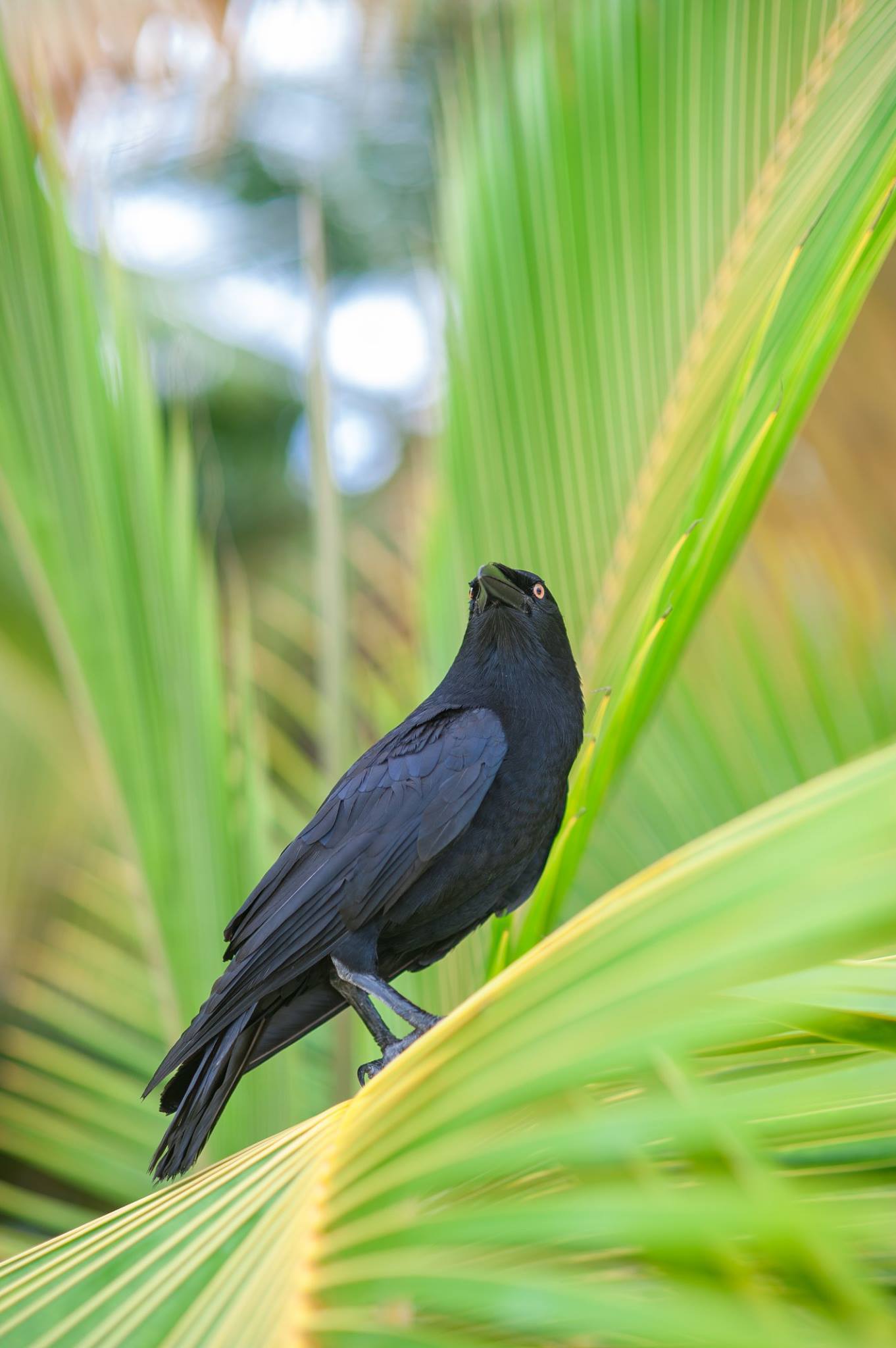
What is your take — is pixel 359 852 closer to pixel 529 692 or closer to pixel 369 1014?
pixel 369 1014

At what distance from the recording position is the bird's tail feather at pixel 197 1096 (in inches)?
53.8

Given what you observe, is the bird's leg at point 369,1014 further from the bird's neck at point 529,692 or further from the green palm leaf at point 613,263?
the bird's neck at point 529,692

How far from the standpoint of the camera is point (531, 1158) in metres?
0.48

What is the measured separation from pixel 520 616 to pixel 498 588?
0.26 feet

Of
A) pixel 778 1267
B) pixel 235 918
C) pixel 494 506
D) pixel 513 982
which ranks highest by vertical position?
Result: pixel 494 506

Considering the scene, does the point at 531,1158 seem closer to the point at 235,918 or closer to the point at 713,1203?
the point at 713,1203

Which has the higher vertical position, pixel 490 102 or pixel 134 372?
pixel 490 102

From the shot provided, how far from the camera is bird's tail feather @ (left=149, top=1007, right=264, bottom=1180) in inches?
53.8

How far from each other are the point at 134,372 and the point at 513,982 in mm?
1504

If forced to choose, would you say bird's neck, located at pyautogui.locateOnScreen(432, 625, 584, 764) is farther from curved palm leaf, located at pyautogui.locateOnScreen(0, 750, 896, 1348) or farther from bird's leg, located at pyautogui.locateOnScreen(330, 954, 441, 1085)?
curved palm leaf, located at pyautogui.locateOnScreen(0, 750, 896, 1348)

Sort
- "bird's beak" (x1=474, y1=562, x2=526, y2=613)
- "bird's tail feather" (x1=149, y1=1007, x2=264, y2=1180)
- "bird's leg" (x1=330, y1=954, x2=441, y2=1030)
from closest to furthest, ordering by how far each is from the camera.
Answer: "bird's tail feather" (x1=149, y1=1007, x2=264, y2=1180), "bird's leg" (x1=330, y1=954, x2=441, y2=1030), "bird's beak" (x1=474, y1=562, x2=526, y2=613)

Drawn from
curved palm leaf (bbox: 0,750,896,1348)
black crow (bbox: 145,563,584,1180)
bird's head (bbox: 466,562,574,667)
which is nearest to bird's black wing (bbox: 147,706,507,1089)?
black crow (bbox: 145,563,584,1180)

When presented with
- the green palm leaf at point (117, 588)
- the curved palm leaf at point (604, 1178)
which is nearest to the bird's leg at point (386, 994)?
the green palm leaf at point (117, 588)

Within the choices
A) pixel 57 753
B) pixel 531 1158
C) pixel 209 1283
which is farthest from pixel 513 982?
pixel 57 753
